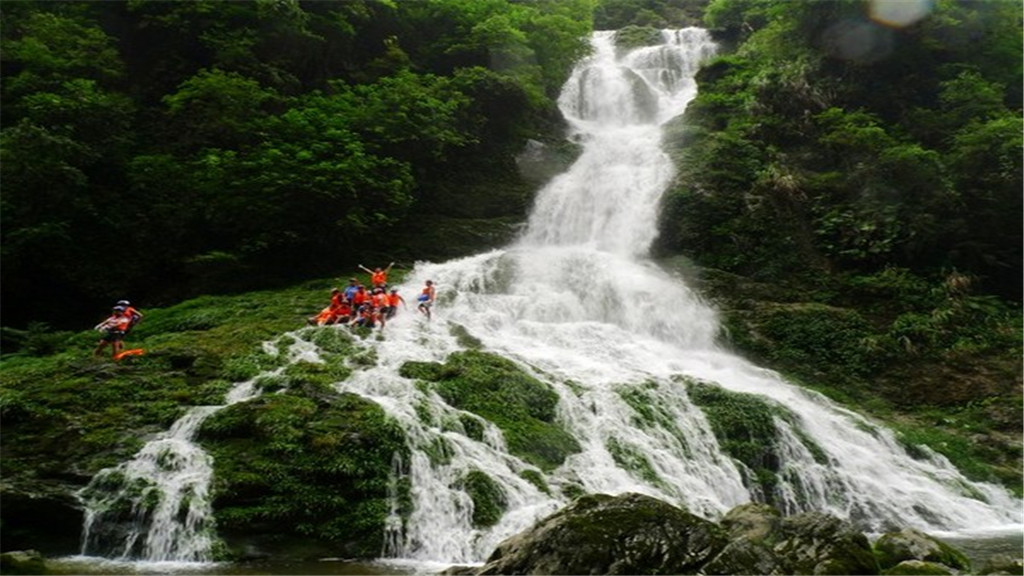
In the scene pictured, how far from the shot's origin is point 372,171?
19.8 m

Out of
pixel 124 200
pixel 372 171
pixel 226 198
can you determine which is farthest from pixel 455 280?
pixel 124 200

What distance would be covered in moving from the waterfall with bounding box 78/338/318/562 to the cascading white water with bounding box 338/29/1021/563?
231 centimetres

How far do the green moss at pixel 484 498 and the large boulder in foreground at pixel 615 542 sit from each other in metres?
2.79

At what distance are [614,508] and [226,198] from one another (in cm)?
1546

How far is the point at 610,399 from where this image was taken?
41.1 feet

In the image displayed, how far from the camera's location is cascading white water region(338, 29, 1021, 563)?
9.85 metres

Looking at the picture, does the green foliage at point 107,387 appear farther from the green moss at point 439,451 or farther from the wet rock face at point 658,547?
the wet rock face at point 658,547

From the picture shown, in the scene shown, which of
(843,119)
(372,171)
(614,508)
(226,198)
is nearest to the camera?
(614,508)

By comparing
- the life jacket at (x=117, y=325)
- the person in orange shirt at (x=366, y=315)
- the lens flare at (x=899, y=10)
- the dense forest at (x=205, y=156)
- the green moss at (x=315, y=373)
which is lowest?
the green moss at (x=315, y=373)

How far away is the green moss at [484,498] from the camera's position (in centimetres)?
912

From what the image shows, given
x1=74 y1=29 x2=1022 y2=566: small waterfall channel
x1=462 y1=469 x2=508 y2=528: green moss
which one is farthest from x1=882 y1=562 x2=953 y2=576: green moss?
x1=462 y1=469 x2=508 y2=528: green moss

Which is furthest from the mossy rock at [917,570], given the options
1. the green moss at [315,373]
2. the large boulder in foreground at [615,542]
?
the green moss at [315,373]

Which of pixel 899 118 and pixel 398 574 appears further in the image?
pixel 899 118

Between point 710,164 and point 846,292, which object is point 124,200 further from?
point 846,292
